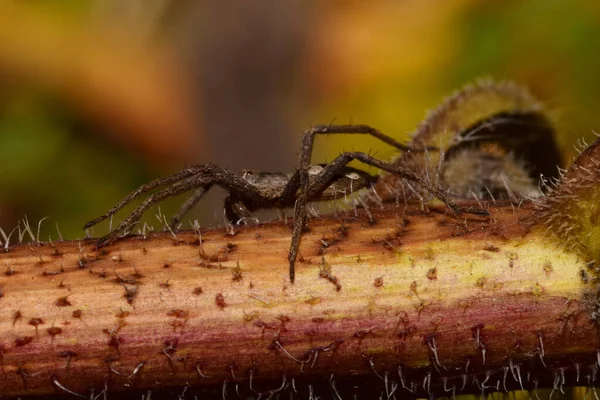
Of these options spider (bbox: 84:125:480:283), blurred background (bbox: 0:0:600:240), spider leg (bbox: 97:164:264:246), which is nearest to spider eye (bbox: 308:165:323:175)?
spider (bbox: 84:125:480:283)

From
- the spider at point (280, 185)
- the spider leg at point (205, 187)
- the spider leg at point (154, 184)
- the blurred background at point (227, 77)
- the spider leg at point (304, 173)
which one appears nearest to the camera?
the spider leg at point (304, 173)

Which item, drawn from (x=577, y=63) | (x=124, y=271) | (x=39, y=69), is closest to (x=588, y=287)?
(x=124, y=271)

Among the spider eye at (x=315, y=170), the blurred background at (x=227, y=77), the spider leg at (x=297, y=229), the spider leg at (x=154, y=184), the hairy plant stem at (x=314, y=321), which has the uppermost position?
the blurred background at (x=227, y=77)

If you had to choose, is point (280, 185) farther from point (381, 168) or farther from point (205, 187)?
point (381, 168)

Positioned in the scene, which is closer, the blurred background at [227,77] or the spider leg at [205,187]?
the spider leg at [205,187]

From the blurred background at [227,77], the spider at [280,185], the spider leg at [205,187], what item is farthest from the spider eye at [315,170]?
the blurred background at [227,77]

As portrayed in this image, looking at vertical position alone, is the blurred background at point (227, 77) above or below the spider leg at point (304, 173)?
above

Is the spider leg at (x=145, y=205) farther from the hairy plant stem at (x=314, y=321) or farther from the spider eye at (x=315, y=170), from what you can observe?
the spider eye at (x=315, y=170)
